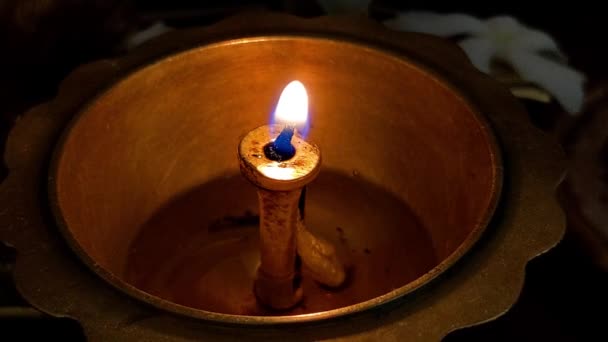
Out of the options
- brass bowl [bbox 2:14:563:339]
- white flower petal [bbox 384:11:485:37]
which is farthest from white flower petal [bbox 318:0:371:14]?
brass bowl [bbox 2:14:563:339]

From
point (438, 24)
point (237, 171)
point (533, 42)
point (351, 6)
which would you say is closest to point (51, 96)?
point (237, 171)

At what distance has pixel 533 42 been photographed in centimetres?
95

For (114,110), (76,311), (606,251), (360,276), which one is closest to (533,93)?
(606,251)

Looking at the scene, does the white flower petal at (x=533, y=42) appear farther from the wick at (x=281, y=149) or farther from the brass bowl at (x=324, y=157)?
the wick at (x=281, y=149)

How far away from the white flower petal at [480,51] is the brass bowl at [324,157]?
19cm

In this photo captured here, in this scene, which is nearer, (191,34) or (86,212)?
(86,212)

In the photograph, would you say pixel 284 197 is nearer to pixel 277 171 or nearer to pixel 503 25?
pixel 277 171

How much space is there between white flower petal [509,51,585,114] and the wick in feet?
1.59

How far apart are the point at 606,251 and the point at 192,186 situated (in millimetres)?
492

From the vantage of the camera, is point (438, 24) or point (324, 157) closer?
point (324, 157)

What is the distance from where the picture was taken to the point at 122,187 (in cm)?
73

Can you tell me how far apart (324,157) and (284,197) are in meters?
0.31

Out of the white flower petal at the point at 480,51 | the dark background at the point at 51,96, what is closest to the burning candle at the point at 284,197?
the dark background at the point at 51,96

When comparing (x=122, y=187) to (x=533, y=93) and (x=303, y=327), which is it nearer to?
(x=303, y=327)
